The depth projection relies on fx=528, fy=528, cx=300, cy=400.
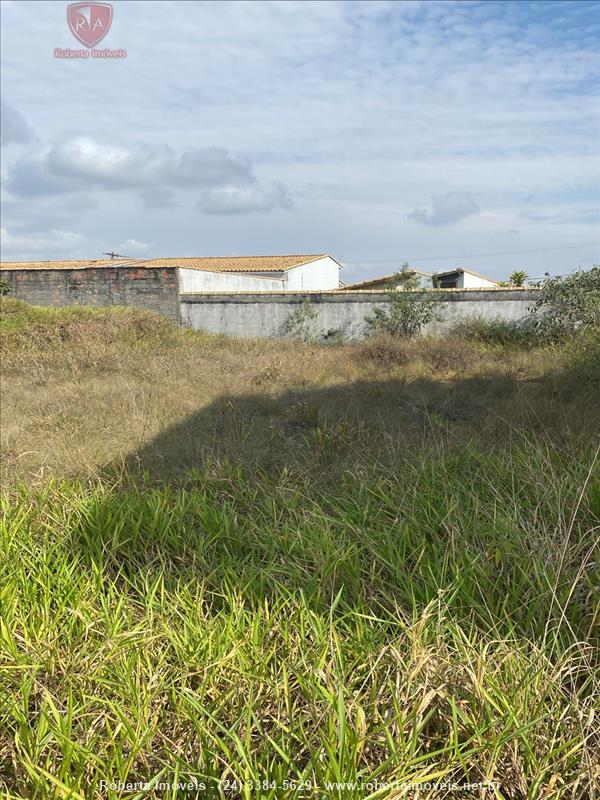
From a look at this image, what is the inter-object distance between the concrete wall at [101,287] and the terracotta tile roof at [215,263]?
209 inches

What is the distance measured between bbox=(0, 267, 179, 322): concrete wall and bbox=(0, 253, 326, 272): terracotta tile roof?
5.30 m

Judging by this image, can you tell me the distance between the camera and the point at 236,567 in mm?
2641

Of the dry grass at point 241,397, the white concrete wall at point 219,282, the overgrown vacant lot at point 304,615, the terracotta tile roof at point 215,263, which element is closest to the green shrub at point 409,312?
the dry grass at point 241,397

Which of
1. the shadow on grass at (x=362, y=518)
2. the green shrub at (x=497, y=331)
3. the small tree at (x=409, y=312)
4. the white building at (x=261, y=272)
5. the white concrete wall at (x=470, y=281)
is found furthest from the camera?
the white concrete wall at (x=470, y=281)

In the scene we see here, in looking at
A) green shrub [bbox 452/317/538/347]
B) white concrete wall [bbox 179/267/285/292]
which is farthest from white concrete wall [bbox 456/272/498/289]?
green shrub [bbox 452/317/538/347]

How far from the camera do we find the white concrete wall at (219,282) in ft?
48.5

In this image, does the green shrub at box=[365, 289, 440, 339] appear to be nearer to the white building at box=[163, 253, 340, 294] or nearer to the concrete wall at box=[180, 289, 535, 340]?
the concrete wall at box=[180, 289, 535, 340]

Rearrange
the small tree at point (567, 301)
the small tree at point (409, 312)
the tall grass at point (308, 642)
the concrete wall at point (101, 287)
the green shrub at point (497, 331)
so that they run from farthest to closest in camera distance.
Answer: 1. the concrete wall at point (101, 287)
2. the small tree at point (409, 312)
3. the green shrub at point (497, 331)
4. the small tree at point (567, 301)
5. the tall grass at point (308, 642)

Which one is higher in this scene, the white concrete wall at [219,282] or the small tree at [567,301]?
the white concrete wall at [219,282]

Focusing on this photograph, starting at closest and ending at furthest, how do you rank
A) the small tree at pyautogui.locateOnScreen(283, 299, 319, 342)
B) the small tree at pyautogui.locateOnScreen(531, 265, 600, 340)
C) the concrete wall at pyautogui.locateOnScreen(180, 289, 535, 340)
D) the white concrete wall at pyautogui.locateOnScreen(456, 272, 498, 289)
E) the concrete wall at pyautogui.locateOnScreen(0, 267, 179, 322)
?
the small tree at pyautogui.locateOnScreen(531, 265, 600, 340), the concrete wall at pyautogui.locateOnScreen(180, 289, 535, 340), the small tree at pyautogui.locateOnScreen(283, 299, 319, 342), the concrete wall at pyautogui.locateOnScreen(0, 267, 179, 322), the white concrete wall at pyautogui.locateOnScreen(456, 272, 498, 289)

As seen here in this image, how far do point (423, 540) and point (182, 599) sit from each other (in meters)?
1.14

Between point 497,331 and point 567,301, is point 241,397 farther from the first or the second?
point 567,301

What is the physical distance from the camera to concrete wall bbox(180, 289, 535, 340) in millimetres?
11781

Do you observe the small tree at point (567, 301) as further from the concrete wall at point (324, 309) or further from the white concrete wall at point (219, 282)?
the white concrete wall at point (219, 282)
